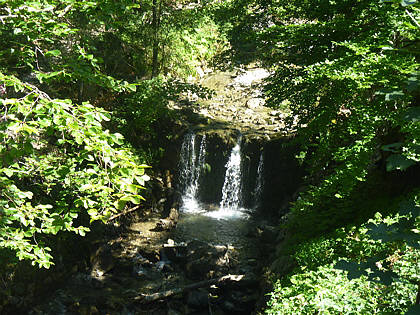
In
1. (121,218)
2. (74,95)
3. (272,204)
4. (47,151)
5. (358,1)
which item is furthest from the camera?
(272,204)

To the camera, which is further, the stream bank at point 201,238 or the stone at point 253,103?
the stone at point 253,103

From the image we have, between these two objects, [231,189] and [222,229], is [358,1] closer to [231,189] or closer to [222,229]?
[222,229]

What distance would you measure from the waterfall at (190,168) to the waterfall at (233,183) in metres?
1.19

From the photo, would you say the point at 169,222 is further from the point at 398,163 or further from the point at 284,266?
the point at 398,163

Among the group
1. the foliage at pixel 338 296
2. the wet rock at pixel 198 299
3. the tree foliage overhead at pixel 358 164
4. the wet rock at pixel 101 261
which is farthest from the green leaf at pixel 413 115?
the wet rock at pixel 101 261

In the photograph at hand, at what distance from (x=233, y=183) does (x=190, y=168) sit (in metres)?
2.00

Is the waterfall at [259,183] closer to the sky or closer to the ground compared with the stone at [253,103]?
closer to the ground

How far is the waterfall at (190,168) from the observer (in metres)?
14.5

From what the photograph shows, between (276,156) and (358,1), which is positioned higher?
(358,1)

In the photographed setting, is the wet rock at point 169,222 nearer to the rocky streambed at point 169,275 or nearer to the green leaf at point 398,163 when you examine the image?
the rocky streambed at point 169,275

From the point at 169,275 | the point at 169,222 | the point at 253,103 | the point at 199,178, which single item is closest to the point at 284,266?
the point at 169,275

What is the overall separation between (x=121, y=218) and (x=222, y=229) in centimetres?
356

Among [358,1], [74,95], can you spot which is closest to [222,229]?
[74,95]

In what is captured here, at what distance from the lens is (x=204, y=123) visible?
49.7 feet
